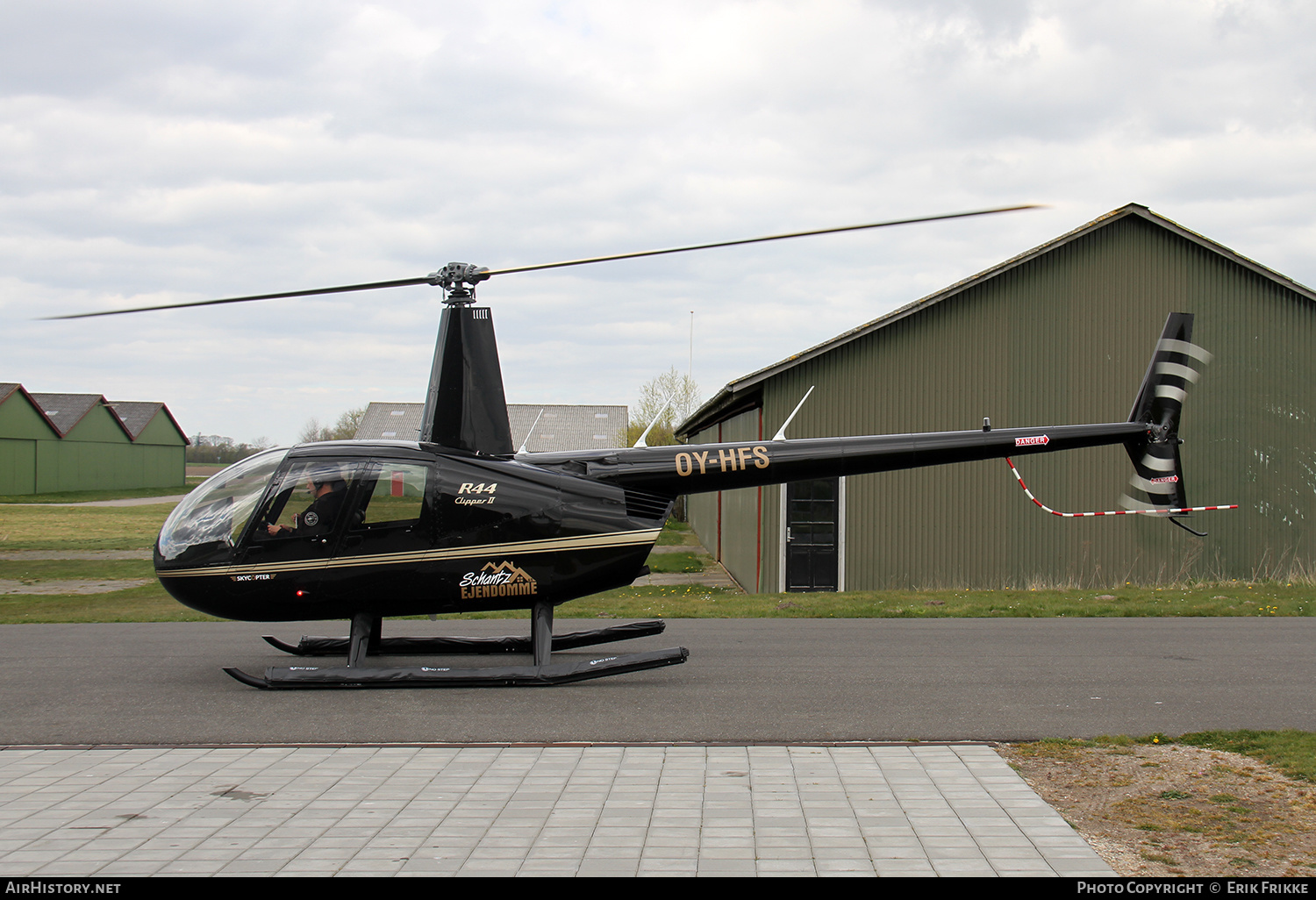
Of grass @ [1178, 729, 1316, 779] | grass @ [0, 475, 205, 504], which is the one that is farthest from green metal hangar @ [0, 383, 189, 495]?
grass @ [1178, 729, 1316, 779]

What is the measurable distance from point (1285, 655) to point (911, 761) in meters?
5.88

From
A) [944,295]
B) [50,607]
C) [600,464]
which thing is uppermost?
[944,295]

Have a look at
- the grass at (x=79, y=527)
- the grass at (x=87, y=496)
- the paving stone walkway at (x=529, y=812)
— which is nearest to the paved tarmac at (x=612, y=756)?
the paving stone walkway at (x=529, y=812)

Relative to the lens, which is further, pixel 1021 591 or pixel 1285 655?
pixel 1021 591

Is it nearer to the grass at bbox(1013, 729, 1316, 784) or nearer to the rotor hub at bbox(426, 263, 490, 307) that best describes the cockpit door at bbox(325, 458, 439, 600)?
the rotor hub at bbox(426, 263, 490, 307)

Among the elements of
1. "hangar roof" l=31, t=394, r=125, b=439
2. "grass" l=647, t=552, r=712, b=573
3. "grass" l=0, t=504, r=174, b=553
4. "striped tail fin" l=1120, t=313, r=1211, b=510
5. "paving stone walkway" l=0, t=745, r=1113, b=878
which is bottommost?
"grass" l=0, t=504, r=174, b=553

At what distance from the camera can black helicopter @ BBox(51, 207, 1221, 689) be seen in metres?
8.41

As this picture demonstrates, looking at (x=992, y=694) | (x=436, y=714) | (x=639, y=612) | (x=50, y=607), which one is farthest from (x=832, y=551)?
(x=50, y=607)

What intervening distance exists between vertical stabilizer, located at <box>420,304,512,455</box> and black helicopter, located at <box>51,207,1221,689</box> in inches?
0.5

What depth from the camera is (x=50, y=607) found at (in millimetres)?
14828

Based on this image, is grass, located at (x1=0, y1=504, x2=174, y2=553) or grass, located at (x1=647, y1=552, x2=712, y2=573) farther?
grass, located at (x1=0, y1=504, x2=174, y2=553)

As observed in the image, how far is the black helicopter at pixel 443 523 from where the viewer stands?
8.41 metres

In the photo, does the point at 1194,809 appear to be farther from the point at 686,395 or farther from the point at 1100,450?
the point at 686,395

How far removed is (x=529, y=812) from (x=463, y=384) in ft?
15.9
